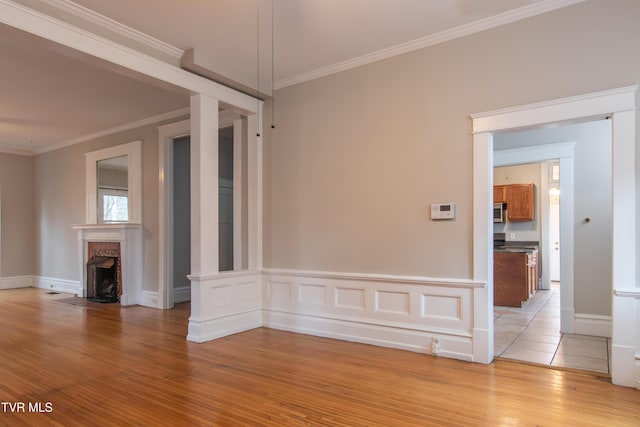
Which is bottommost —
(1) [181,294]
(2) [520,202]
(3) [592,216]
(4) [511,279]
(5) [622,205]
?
(1) [181,294]

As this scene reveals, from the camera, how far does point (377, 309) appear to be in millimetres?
3951

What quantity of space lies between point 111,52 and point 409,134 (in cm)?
280

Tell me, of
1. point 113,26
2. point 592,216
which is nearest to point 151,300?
point 113,26

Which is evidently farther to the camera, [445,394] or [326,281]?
[326,281]

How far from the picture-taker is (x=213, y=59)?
4.06m

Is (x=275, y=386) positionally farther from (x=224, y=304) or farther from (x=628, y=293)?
(x=628, y=293)

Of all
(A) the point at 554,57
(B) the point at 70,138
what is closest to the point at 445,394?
(A) the point at 554,57

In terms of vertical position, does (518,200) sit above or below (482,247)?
above

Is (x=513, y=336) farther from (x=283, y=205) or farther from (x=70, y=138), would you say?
(x=70, y=138)

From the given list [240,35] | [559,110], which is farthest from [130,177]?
[559,110]

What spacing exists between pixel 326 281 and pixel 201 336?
1.45 meters

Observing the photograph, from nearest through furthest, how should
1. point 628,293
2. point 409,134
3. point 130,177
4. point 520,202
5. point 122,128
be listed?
point 628,293 → point 409,134 → point 130,177 → point 122,128 → point 520,202

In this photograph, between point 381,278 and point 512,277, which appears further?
point 512,277

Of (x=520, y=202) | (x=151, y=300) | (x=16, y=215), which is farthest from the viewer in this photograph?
(x=520, y=202)
